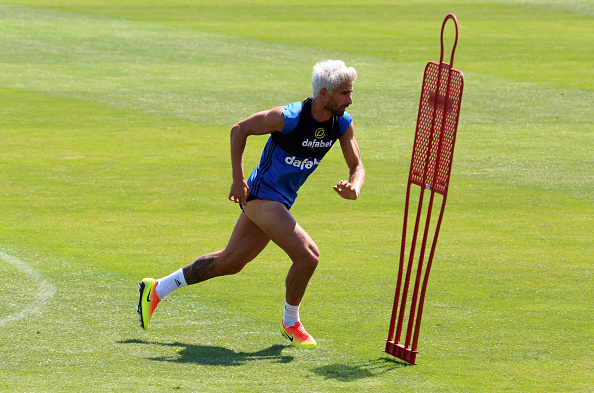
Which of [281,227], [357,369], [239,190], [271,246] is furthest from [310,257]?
[271,246]

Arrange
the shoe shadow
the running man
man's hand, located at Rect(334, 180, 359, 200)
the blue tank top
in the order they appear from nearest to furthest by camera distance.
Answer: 1. the shoe shadow
2. man's hand, located at Rect(334, 180, 359, 200)
3. the running man
4. the blue tank top

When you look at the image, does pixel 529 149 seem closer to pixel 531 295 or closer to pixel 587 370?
pixel 531 295

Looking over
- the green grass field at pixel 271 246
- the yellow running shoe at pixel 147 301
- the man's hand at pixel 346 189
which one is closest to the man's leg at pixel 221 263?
the yellow running shoe at pixel 147 301

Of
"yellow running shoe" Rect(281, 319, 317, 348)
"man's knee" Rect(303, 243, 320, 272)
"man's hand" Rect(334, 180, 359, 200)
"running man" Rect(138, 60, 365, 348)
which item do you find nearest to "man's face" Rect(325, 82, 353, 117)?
"running man" Rect(138, 60, 365, 348)

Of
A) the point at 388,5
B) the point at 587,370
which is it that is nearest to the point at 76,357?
the point at 587,370

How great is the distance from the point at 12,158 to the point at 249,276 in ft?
19.3

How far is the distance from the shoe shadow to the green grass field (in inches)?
0.9

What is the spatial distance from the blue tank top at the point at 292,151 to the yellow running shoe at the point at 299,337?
0.91 m

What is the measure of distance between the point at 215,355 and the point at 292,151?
1.57 meters

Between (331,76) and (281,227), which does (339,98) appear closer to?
(331,76)

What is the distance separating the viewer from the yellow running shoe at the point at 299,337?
23.6ft

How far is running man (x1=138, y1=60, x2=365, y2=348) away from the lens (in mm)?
A: 7148

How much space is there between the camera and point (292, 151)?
7.34m

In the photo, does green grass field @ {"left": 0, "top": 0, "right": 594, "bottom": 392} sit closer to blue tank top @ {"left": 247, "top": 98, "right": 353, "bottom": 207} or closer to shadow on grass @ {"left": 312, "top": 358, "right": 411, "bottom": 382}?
shadow on grass @ {"left": 312, "top": 358, "right": 411, "bottom": 382}
